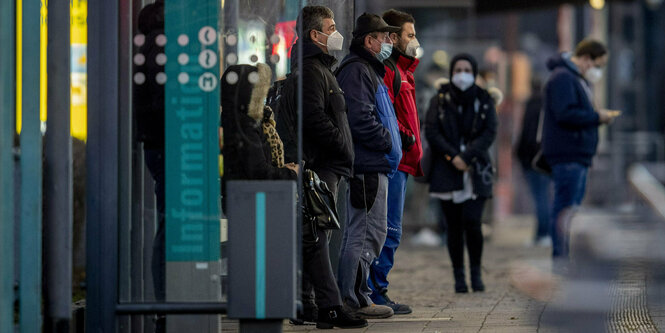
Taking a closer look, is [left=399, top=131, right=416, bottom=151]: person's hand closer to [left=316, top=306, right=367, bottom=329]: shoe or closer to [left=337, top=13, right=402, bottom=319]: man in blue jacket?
[left=337, top=13, right=402, bottom=319]: man in blue jacket

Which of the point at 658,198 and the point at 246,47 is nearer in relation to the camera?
the point at 246,47

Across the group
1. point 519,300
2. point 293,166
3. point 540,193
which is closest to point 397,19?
point 519,300

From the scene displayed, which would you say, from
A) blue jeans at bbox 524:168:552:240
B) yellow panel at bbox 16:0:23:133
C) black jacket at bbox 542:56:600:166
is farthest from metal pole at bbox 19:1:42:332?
blue jeans at bbox 524:168:552:240

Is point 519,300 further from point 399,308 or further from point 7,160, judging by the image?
point 7,160

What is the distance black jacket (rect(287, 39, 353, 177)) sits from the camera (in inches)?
303

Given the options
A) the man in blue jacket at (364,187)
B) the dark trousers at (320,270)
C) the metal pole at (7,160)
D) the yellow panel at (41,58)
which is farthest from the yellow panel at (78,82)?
the metal pole at (7,160)

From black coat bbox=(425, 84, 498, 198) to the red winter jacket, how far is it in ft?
4.04

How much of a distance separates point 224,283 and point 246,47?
1101 millimetres

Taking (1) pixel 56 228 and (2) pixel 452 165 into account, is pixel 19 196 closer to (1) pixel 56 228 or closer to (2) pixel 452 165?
(1) pixel 56 228

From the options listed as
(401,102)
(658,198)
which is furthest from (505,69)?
(401,102)

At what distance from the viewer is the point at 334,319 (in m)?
7.80

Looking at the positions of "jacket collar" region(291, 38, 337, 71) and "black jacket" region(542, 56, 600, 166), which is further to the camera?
"black jacket" region(542, 56, 600, 166)

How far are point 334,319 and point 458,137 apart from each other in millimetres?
3075

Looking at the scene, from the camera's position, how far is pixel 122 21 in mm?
6543
